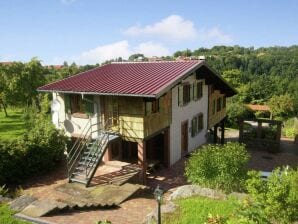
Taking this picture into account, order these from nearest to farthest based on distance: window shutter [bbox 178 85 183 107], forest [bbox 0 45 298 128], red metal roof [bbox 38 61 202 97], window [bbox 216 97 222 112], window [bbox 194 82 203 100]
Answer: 1. red metal roof [bbox 38 61 202 97]
2. window shutter [bbox 178 85 183 107]
3. window [bbox 194 82 203 100]
4. window [bbox 216 97 222 112]
5. forest [bbox 0 45 298 128]

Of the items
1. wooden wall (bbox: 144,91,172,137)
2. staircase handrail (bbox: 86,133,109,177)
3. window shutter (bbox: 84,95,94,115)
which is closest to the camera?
staircase handrail (bbox: 86,133,109,177)

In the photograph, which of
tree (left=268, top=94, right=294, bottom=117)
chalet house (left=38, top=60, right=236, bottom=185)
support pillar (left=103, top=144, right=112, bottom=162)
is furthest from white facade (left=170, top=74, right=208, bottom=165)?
tree (left=268, top=94, right=294, bottom=117)

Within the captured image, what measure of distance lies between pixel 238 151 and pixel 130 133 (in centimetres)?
534

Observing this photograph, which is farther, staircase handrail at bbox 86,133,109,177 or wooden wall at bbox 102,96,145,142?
wooden wall at bbox 102,96,145,142

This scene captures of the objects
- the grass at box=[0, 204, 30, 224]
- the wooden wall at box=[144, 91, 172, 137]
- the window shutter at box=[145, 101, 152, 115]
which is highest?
the window shutter at box=[145, 101, 152, 115]

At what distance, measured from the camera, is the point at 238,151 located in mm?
13398

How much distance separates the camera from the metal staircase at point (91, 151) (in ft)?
46.8

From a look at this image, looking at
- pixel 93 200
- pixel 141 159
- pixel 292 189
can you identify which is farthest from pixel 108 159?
pixel 292 189

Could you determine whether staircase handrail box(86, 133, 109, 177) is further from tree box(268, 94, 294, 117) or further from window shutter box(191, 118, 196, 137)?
tree box(268, 94, 294, 117)

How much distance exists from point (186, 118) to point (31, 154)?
983cm

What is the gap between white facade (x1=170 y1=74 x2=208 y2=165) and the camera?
18547mm

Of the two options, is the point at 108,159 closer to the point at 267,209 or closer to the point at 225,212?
the point at 225,212

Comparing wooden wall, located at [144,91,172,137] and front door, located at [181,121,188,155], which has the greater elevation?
wooden wall, located at [144,91,172,137]

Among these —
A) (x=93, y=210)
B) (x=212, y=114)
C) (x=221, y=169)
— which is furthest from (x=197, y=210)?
(x=212, y=114)
